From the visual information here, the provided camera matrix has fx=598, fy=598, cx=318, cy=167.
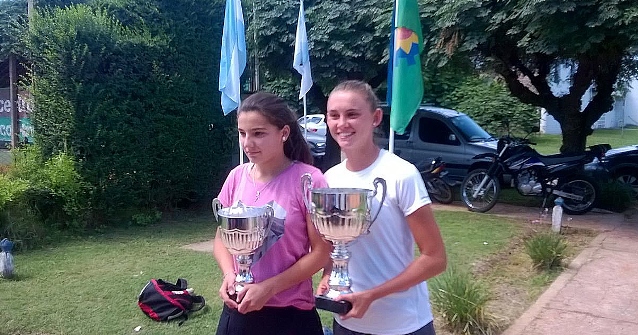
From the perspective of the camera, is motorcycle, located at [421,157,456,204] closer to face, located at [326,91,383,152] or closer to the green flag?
the green flag

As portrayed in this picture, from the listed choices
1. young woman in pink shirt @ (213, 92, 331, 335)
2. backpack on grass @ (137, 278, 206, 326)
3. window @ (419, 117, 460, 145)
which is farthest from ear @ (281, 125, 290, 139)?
window @ (419, 117, 460, 145)

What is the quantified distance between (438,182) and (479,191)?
959mm

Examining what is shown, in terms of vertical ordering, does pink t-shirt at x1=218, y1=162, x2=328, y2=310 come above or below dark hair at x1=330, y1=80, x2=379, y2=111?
below

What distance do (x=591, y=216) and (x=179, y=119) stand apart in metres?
6.48

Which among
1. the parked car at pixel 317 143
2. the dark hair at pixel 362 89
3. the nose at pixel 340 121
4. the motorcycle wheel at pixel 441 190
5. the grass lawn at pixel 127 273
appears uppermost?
the dark hair at pixel 362 89

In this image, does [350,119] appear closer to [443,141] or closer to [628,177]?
[443,141]

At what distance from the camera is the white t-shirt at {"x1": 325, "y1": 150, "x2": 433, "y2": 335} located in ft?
6.43

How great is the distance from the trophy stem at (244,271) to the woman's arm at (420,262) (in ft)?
1.13

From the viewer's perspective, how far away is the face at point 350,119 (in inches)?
77.9

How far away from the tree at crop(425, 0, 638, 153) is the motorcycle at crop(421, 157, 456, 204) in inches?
74.9

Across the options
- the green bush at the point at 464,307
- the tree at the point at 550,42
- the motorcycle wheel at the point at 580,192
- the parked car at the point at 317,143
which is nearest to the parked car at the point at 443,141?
the tree at the point at 550,42

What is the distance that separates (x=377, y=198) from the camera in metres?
1.98

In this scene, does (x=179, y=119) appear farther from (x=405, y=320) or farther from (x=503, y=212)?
(x=405, y=320)

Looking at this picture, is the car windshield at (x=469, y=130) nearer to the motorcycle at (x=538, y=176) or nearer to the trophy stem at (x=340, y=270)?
the motorcycle at (x=538, y=176)
